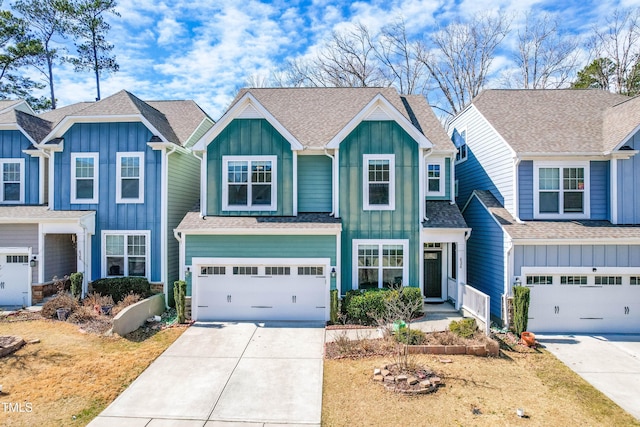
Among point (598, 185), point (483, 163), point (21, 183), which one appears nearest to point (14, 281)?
point (21, 183)

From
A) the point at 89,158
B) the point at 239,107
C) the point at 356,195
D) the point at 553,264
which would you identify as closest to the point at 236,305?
the point at 356,195

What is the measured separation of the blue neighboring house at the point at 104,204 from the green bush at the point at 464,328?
10.1 metres

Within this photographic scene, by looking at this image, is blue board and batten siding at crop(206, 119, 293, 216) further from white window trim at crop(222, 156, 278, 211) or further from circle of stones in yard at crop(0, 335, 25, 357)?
circle of stones in yard at crop(0, 335, 25, 357)

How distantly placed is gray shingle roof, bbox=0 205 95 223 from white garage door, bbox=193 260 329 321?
17.8ft

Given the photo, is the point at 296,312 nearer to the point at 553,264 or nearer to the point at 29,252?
the point at 553,264

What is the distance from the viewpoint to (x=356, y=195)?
12.8 metres

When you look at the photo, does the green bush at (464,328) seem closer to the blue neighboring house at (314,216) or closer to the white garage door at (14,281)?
the blue neighboring house at (314,216)

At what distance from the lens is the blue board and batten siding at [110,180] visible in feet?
44.8

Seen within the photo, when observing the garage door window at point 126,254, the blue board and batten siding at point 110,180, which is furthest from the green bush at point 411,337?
the garage door window at point 126,254

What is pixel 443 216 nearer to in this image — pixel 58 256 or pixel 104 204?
pixel 104 204

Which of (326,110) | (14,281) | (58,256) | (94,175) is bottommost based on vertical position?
(14,281)

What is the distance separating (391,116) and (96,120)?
11.1 metres

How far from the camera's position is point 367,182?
41.8ft

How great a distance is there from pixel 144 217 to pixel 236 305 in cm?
508
